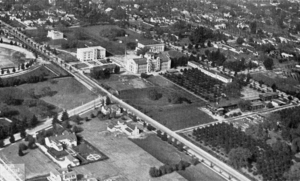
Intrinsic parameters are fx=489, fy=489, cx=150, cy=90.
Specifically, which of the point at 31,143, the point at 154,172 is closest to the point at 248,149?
the point at 154,172

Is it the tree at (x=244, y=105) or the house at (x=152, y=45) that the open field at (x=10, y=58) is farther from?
the tree at (x=244, y=105)

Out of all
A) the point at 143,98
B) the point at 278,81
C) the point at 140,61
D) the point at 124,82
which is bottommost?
the point at 278,81

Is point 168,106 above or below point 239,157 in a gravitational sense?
below

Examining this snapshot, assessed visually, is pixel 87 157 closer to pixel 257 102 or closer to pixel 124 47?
pixel 257 102

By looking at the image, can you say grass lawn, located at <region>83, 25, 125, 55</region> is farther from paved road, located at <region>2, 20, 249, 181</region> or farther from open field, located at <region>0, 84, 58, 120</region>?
open field, located at <region>0, 84, 58, 120</region>

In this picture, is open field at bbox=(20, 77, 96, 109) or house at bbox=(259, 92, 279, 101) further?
house at bbox=(259, 92, 279, 101)

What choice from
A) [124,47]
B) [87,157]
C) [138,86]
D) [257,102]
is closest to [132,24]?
[124,47]

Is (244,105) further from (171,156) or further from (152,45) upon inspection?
(152,45)

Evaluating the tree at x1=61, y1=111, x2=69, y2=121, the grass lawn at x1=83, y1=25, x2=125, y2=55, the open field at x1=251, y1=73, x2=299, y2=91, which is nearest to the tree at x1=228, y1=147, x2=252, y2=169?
the tree at x1=61, y1=111, x2=69, y2=121
